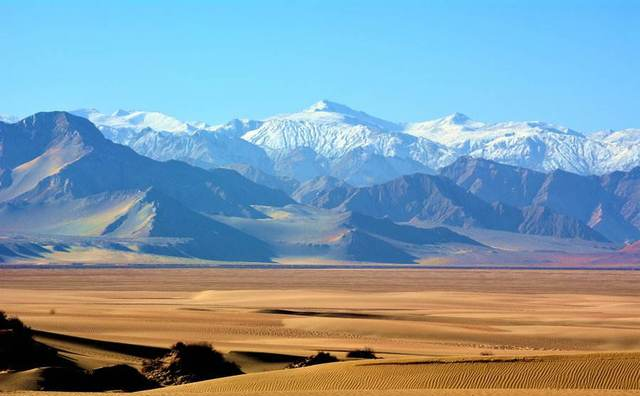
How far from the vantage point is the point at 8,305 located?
77.2 m

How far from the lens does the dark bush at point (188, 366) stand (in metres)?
37.5

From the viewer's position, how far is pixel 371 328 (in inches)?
2479

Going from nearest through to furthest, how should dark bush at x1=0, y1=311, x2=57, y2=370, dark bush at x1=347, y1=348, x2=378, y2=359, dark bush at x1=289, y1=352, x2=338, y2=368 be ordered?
dark bush at x1=0, y1=311, x2=57, y2=370, dark bush at x1=289, y1=352, x2=338, y2=368, dark bush at x1=347, y1=348, x2=378, y2=359

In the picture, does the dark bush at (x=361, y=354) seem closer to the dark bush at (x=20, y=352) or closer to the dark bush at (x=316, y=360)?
the dark bush at (x=316, y=360)

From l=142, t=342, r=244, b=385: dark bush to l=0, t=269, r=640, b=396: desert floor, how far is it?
180cm

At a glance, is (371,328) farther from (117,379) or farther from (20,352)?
(117,379)

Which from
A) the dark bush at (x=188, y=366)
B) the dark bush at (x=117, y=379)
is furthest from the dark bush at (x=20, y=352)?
the dark bush at (x=188, y=366)

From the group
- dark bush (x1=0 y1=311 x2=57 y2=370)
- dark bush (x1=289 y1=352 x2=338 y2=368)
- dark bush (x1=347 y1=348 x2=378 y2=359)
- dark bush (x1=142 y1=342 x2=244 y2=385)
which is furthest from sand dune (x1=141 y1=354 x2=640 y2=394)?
dark bush (x1=347 y1=348 x2=378 y2=359)

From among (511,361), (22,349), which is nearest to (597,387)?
(511,361)

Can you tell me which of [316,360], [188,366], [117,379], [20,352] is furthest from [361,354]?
[20,352]

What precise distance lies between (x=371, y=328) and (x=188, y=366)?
2565 centimetres

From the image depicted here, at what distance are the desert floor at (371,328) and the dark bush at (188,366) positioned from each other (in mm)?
1799

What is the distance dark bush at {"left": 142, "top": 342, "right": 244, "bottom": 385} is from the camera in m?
37.5

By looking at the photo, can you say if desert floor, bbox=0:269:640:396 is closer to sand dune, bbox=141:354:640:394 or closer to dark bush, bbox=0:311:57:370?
sand dune, bbox=141:354:640:394
